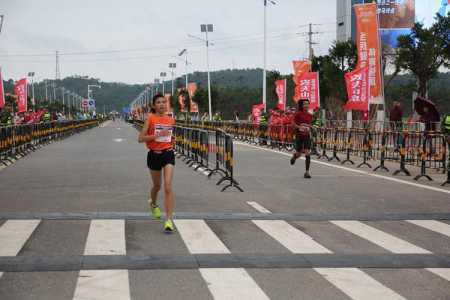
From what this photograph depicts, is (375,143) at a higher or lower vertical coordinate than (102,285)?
higher

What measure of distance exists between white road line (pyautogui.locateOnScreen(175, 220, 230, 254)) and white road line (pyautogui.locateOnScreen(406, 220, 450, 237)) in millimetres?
2983

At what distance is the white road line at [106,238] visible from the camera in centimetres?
791

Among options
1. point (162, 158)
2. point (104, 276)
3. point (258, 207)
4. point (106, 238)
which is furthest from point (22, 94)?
point (104, 276)

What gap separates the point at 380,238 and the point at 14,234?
4.54 m

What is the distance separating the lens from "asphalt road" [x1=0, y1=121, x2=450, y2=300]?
20.8 ft

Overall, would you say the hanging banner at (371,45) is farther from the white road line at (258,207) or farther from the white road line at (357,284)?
the white road line at (357,284)

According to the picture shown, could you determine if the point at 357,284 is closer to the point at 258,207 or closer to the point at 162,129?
the point at 162,129

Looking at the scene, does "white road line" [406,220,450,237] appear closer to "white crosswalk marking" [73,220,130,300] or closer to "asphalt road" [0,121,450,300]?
"asphalt road" [0,121,450,300]

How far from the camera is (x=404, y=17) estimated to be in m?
62.7

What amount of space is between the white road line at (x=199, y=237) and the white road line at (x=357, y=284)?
1.44 m

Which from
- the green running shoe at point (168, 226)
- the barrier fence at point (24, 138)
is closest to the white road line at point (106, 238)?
the green running shoe at point (168, 226)

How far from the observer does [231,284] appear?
644 centimetres

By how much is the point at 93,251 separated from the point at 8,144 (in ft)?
53.4

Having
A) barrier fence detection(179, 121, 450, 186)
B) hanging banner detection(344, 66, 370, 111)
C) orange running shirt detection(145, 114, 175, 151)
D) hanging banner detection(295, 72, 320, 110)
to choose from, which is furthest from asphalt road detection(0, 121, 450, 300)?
hanging banner detection(295, 72, 320, 110)
